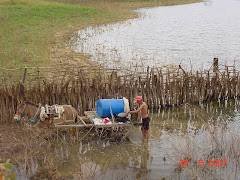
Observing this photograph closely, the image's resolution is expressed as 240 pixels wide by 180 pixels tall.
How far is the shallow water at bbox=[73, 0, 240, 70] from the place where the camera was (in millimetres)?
20297

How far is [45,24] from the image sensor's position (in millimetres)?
29297

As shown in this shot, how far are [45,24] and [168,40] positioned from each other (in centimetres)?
1079

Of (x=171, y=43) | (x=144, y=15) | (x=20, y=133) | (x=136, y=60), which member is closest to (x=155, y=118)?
(x=20, y=133)

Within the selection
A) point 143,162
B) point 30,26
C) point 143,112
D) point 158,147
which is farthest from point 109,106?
point 30,26

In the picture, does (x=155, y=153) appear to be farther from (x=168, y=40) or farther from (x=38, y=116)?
(x=168, y=40)

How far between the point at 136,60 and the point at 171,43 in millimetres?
6348

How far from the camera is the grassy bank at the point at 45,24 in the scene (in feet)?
62.0

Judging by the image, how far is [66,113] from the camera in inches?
392

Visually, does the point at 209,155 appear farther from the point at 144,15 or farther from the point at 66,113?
the point at 144,15

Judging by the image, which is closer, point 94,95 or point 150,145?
point 150,145
